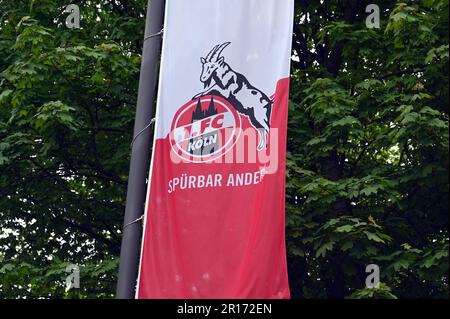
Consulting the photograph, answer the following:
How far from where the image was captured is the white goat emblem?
1036 cm

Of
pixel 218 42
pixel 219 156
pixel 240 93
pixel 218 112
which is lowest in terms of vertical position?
pixel 219 156

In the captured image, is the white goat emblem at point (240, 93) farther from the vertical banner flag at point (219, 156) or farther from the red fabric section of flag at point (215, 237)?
the red fabric section of flag at point (215, 237)

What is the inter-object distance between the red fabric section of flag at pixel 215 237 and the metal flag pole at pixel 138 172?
8.1 inches

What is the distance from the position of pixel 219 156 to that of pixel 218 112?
56 cm

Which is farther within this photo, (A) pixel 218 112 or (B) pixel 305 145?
(B) pixel 305 145

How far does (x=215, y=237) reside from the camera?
986 cm

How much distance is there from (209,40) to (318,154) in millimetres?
4149

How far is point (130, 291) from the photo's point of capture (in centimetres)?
964

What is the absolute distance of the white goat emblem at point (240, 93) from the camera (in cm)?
1036

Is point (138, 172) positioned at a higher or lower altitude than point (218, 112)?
lower

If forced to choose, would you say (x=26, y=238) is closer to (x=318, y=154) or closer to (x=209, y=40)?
(x=318, y=154)
